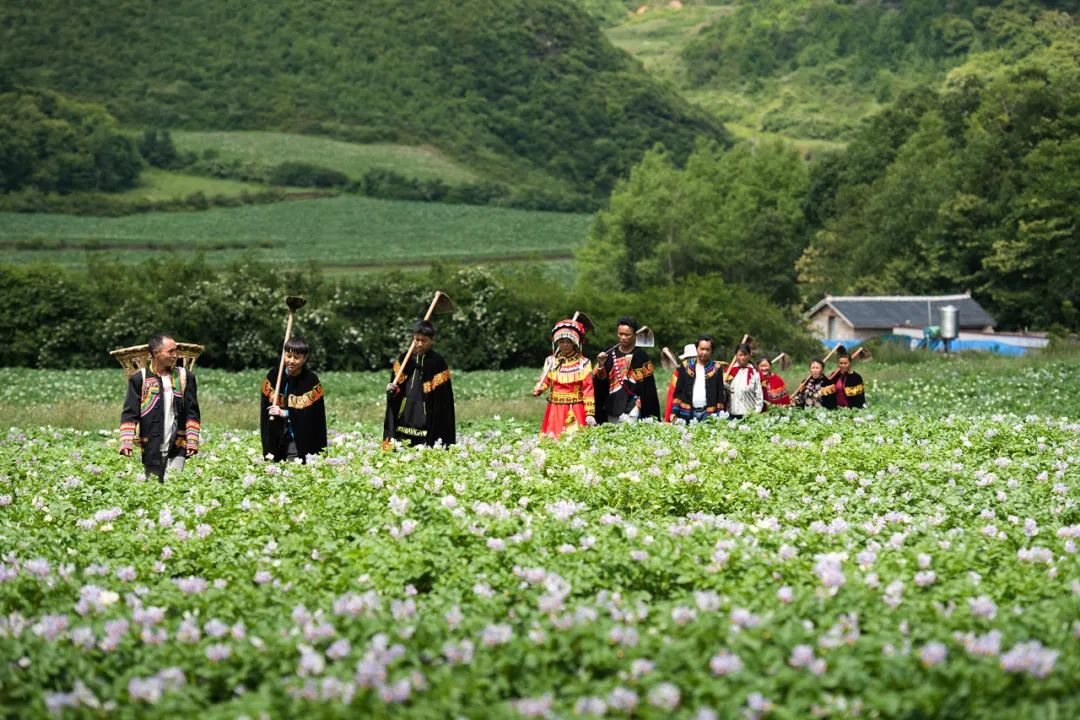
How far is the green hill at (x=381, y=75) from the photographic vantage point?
157875mm

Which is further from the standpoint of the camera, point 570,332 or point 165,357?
point 570,332

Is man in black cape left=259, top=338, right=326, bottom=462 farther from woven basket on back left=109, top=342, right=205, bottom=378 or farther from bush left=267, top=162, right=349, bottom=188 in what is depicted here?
bush left=267, top=162, right=349, bottom=188

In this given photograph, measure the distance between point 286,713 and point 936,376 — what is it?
32873mm

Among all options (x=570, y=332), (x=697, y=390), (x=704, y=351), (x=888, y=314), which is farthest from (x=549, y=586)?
(x=888, y=314)

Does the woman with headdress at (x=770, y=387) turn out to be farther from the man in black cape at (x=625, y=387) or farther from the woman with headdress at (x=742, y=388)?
the man in black cape at (x=625, y=387)

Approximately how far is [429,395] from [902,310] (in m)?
58.9

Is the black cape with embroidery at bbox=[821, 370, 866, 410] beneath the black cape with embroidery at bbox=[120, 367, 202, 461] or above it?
beneath

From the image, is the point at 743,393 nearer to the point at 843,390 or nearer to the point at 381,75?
the point at 843,390

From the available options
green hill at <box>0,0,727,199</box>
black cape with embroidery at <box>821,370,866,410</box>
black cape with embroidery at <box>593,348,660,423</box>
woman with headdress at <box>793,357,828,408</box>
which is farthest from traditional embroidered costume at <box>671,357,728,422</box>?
green hill at <box>0,0,727,199</box>

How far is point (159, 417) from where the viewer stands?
548 inches

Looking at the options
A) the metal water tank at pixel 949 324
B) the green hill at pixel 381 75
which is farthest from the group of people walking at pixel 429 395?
the green hill at pixel 381 75

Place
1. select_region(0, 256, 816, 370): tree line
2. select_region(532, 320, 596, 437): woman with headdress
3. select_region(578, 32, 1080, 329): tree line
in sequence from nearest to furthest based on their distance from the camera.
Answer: select_region(532, 320, 596, 437): woman with headdress → select_region(0, 256, 816, 370): tree line → select_region(578, 32, 1080, 329): tree line

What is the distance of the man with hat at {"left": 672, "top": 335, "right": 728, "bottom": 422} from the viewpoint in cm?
2019

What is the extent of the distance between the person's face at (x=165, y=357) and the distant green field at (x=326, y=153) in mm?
123448
